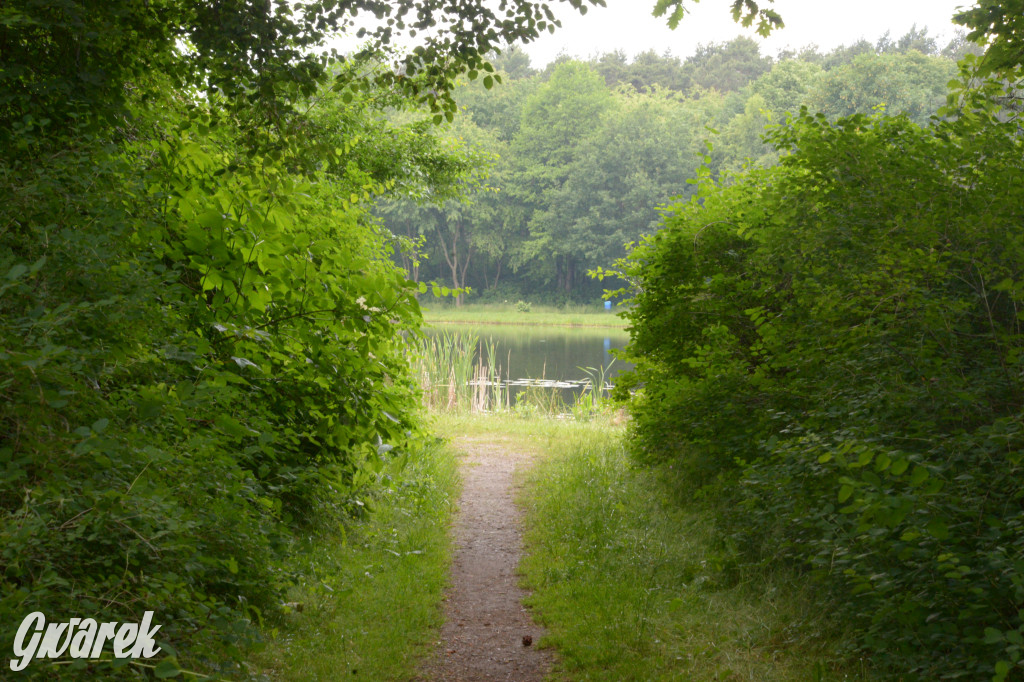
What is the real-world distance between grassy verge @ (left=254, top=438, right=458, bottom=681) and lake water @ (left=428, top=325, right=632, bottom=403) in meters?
10.1

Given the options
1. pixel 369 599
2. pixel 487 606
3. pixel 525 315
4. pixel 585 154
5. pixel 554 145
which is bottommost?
pixel 525 315

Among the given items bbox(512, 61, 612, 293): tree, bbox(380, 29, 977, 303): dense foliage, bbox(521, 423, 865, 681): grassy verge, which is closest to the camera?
bbox(521, 423, 865, 681): grassy verge

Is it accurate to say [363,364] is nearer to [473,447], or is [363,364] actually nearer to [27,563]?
[27,563]

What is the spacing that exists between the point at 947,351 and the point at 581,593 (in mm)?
2857

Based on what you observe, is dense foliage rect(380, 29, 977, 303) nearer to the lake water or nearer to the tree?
the tree

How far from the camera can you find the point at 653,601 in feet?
17.8

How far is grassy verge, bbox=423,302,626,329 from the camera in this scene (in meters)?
52.0

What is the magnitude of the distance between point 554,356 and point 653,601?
90.4ft

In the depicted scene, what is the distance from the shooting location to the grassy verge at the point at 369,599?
14.7ft

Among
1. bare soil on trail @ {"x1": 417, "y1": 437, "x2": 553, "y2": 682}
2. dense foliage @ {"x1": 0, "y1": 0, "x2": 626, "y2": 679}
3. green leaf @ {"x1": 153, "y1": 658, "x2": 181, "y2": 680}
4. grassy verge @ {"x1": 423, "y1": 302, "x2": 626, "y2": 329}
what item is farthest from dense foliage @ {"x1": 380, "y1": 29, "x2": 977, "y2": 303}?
green leaf @ {"x1": 153, "y1": 658, "x2": 181, "y2": 680}

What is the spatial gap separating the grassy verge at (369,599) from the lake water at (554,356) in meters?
10.1

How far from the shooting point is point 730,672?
4305mm

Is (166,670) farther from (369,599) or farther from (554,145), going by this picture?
(554,145)

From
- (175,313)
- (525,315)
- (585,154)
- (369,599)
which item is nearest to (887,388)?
(369,599)
